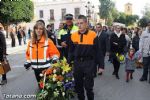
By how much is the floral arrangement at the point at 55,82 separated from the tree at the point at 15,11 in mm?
43316

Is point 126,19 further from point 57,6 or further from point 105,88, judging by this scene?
point 105,88

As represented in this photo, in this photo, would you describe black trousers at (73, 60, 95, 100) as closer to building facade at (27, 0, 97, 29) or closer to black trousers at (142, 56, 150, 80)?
black trousers at (142, 56, 150, 80)

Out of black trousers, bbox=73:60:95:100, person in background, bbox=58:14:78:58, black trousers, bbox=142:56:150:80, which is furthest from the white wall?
black trousers, bbox=73:60:95:100

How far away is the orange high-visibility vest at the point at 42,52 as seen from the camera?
7.62 m

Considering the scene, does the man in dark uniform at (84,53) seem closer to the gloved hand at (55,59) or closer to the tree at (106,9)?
the gloved hand at (55,59)

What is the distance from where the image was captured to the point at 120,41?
13445 mm

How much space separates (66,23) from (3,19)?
1722 inches

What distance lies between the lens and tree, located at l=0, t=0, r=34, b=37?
50.6 metres

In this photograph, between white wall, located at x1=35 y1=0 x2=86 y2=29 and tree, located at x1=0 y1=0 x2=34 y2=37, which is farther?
white wall, located at x1=35 y1=0 x2=86 y2=29

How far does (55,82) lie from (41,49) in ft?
2.39

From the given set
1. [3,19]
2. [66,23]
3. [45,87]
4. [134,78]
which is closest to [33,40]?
[45,87]

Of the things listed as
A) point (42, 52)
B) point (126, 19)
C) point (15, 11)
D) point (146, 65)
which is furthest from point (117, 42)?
point (126, 19)

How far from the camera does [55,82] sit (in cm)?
779

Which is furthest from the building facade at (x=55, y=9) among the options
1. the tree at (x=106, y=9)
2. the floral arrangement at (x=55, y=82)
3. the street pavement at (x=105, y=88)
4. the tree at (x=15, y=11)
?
the floral arrangement at (x=55, y=82)
